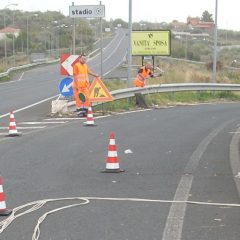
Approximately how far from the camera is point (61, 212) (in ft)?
21.6

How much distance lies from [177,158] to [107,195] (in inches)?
124

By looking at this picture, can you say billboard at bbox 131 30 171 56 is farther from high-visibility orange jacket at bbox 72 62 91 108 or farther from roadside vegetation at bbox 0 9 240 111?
high-visibility orange jacket at bbox 72 62 91 108

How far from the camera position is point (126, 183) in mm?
8188

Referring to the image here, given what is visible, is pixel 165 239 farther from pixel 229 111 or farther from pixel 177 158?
pixel 229 111

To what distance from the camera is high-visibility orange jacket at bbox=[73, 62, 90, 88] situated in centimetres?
1872

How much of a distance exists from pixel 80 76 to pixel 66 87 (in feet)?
2.10

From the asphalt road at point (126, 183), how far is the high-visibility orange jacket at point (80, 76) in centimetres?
407

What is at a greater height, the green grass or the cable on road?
the cable on road

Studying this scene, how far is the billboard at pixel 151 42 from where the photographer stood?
32.9 m

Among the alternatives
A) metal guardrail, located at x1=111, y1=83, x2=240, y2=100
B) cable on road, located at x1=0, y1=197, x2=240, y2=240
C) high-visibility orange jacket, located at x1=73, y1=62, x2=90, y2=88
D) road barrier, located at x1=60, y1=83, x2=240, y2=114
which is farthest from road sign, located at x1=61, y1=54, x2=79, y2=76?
cable on road, located at x1=0, y1=197, x2=240, y2=240

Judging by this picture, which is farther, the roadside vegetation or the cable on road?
the roadside vegetation

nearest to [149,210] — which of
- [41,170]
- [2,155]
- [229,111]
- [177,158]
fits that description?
[41,170]

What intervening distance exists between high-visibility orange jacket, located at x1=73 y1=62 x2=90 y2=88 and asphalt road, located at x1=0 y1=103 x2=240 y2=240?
4.07 metres

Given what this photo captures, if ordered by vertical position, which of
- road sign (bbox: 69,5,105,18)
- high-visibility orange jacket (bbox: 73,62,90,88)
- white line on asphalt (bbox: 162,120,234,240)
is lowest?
white line on asphalt (bbox: 162,120,234,240)
